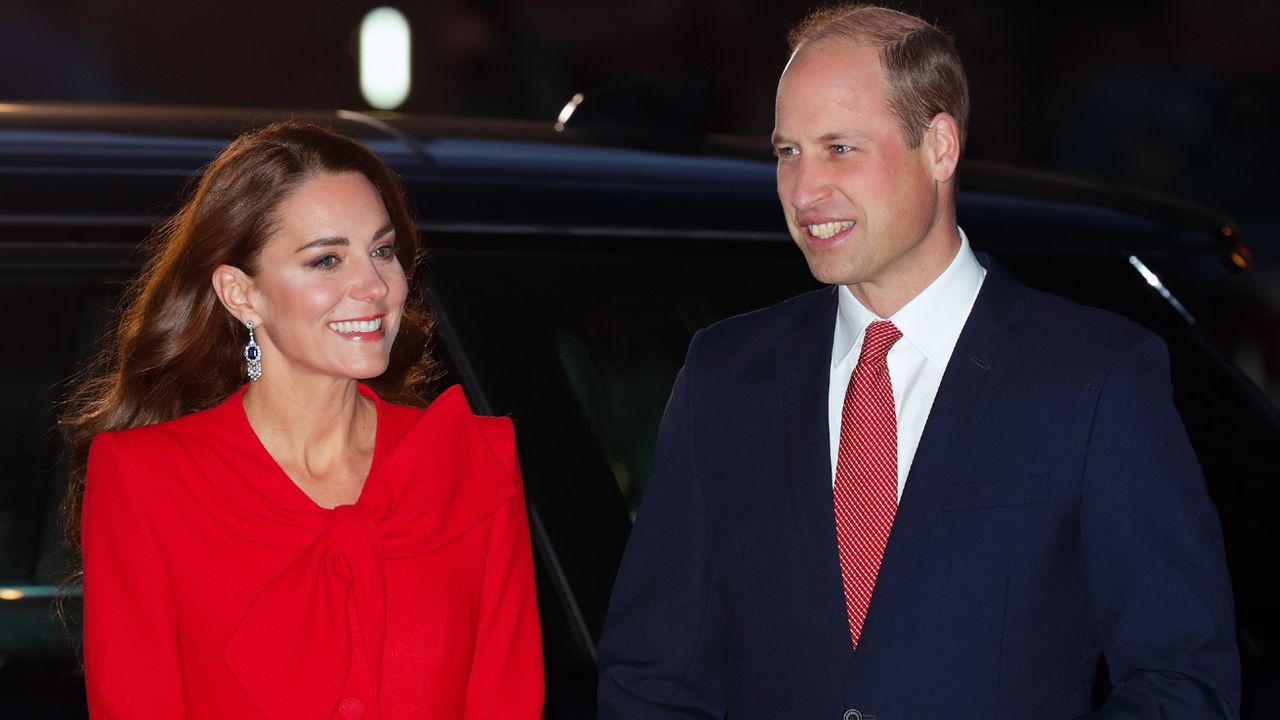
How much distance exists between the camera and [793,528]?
249cm

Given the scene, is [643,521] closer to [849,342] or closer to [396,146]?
[849,342]

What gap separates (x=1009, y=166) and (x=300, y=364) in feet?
5.91

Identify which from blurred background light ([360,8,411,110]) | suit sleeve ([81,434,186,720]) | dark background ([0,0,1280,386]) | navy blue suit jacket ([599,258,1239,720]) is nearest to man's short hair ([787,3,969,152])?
navy blue suit jacket ([599,258,1239,720])

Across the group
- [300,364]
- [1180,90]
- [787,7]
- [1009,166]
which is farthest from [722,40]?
[300,364]

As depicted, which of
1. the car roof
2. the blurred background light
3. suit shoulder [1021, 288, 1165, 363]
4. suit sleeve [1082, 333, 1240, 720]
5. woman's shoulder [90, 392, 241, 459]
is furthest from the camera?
the blurred background light

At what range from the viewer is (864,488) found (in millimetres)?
2461

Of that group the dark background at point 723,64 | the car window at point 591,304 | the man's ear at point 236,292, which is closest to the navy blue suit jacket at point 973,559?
the car window at point 591,304

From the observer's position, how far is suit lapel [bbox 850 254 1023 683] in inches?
94.3

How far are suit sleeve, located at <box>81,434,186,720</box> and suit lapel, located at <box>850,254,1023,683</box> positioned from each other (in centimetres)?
94

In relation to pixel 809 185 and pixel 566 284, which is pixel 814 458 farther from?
pixel 566 284

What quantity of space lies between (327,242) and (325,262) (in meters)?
0.03

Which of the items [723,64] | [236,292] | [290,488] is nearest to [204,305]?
[236,292]

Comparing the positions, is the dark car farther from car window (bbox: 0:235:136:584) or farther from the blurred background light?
the blurred background light

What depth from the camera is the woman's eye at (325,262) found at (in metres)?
2.70
